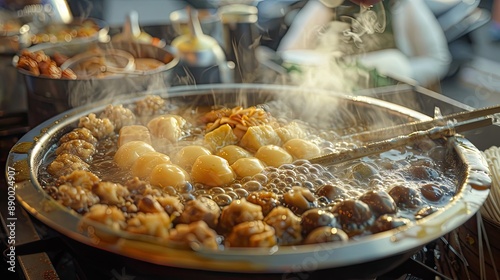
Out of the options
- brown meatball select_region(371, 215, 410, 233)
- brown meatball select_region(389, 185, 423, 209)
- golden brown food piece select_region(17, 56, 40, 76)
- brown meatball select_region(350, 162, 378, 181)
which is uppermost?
golden brown food piece select_region(17, 56, 40, 76)

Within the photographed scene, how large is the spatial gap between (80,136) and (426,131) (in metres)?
1.40

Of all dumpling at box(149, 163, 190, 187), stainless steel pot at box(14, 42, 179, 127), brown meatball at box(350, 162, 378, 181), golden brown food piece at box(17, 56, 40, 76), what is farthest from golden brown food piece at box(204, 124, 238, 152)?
golden brown food piece at box(17, 56, 40, 76)

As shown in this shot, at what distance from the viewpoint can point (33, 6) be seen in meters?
5.01

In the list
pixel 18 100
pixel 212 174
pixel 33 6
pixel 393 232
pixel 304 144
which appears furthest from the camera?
pixel 33 6

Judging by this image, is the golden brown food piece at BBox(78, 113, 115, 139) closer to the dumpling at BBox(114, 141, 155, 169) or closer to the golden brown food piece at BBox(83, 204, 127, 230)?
the dumpling at BBox(114, 141, 155, 169)

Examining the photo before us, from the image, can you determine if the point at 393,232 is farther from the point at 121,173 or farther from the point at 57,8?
the point at 57,8

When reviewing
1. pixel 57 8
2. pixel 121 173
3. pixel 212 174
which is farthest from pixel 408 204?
pixel 57 8

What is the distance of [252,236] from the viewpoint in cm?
123

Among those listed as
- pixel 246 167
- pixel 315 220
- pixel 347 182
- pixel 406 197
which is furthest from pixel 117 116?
pixel 406 197

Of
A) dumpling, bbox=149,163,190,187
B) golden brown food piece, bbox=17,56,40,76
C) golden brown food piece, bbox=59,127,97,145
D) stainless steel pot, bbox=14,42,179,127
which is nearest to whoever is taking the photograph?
dumpling, bbox=149,163,190,187

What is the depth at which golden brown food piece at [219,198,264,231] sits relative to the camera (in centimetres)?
134

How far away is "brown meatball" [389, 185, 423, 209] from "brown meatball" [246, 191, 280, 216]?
0.38 meters

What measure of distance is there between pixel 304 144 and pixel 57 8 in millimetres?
4202

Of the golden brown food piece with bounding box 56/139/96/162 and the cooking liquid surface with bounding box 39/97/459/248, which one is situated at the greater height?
the golden brown food piece with bounding box 56/139/96/162
